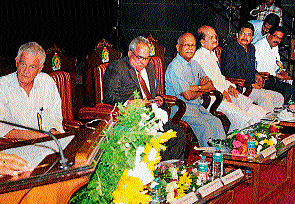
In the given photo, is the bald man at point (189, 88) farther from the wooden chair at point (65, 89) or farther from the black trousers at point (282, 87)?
the black trousers at point (282, 87)

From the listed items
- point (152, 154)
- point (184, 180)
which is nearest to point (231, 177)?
point (184, 180)

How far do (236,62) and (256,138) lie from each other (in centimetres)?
165

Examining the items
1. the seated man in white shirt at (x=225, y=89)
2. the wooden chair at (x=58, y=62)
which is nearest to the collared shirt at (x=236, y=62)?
the seated man in white shirt at (x=225, y=89)

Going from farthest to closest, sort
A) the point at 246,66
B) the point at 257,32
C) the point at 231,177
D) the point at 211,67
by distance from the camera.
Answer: the point at 257,32, the point at 246,66, the point at 211,67, the point at 231,177

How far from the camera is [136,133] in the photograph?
171cm

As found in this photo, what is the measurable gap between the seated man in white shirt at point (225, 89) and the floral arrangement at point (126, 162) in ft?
8.41

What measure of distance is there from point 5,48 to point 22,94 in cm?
292

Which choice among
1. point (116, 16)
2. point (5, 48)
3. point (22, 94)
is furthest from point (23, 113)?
point (116, 16)

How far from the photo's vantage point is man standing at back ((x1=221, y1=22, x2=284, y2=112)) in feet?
15.7

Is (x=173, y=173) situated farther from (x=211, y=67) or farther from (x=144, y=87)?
(x=211, y=67)

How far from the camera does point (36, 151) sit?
1670mm

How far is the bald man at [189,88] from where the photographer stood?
3.77 meters

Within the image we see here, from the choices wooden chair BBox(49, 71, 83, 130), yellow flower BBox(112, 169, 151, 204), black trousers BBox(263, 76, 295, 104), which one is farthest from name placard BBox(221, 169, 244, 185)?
black trousers BBox(263, 76, 295, 104)

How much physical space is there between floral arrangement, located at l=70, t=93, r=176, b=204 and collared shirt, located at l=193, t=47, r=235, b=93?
8.60 feet
